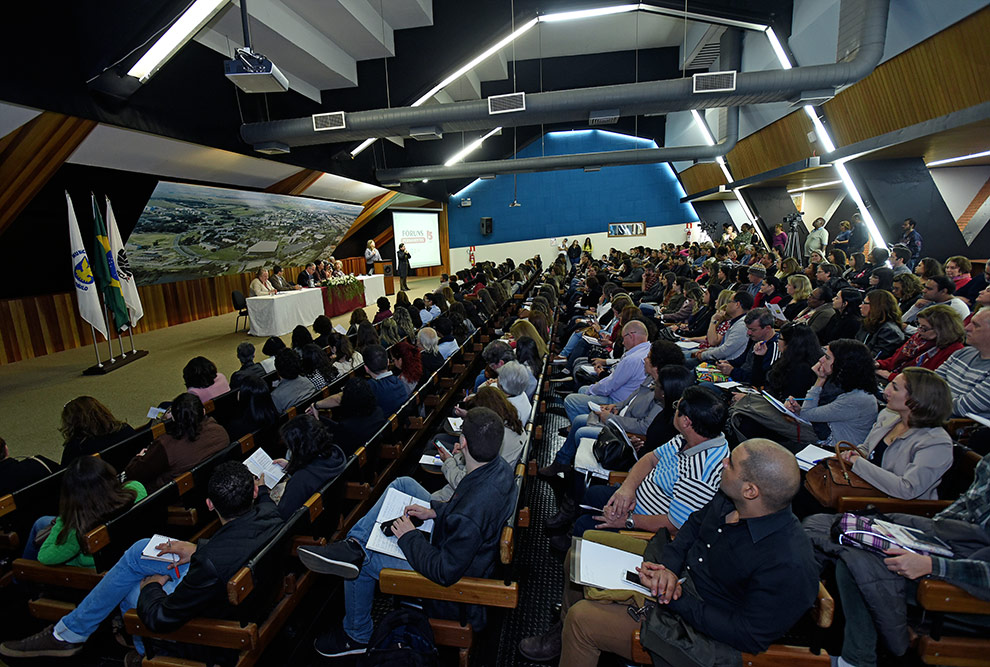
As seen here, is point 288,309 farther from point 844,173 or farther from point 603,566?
point 844,173

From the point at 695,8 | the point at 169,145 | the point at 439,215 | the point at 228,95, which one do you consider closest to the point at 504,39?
the point at 695,8

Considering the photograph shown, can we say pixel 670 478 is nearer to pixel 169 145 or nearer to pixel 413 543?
pixel 413 543

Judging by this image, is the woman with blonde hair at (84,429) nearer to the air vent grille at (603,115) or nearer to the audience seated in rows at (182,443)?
the audience seated in rows at (182,443)

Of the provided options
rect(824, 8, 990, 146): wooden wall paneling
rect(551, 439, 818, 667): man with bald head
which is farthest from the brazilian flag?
rect(824, 8, 990, 146): wooden wall paneling

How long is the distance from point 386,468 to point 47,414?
4.41 meters

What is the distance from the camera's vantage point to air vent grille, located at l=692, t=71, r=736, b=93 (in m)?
6.16

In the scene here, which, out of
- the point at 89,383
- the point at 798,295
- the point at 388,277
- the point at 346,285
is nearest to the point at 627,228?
the point at 388,277

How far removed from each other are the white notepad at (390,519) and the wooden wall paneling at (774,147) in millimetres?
9720

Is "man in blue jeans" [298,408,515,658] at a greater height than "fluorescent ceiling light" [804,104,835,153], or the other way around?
"fluorescent ceiling light" [804,104,835,153]

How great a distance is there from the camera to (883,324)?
390 cm

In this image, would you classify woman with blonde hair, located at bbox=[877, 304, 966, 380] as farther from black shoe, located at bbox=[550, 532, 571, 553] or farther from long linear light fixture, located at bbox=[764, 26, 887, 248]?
long linear light fixture, located at bbox=[764, 26, 887, 248]

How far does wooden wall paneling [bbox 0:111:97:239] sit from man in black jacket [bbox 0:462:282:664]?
15.2ft

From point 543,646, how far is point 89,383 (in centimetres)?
669

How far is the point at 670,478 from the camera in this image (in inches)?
82.8
